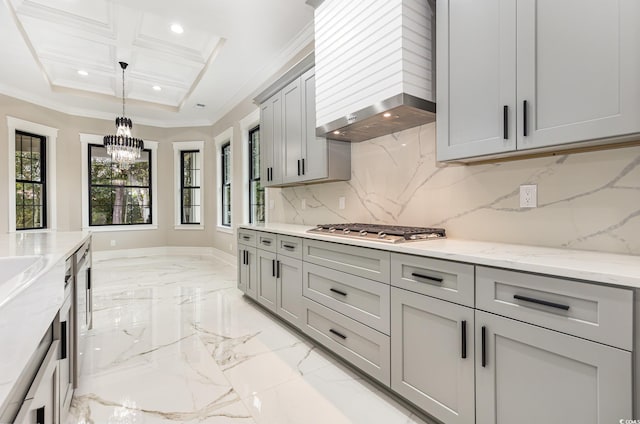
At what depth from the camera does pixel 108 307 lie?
352cm

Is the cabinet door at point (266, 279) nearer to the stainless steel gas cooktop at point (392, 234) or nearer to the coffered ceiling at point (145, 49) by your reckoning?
the stainless steel gas cooktop at point (392, 234)

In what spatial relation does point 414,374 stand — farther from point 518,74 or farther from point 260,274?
point 260,274

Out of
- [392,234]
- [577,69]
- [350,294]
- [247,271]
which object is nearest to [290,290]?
[350,294]

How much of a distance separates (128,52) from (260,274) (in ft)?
11.5

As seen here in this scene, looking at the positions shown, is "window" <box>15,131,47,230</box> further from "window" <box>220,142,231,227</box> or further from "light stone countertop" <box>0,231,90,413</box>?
"light stone countertop" <box>0,231,90,413</box>

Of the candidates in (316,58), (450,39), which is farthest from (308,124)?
(450,39)

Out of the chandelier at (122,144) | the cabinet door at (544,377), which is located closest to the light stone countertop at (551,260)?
the cabinet door at (544,377)

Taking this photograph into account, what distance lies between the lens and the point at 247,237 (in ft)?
11.9

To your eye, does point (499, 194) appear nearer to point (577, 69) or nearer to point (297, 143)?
point (577, 69)

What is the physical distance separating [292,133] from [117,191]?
5333 mm

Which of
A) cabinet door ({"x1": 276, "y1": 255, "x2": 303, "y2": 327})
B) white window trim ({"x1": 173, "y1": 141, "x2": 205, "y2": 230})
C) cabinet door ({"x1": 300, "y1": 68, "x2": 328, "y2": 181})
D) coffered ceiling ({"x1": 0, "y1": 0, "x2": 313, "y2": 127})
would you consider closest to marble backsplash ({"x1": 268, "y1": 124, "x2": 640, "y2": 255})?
cabinet door ({"x1": 300, "y1": 68, "x2": 328, "y2": 181})

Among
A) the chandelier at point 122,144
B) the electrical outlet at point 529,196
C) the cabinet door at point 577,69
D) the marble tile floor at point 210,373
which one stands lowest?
the marble tile floor at point 210,373

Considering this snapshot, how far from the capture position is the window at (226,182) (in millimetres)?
6336

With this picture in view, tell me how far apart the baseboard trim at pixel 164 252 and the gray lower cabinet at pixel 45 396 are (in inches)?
190
